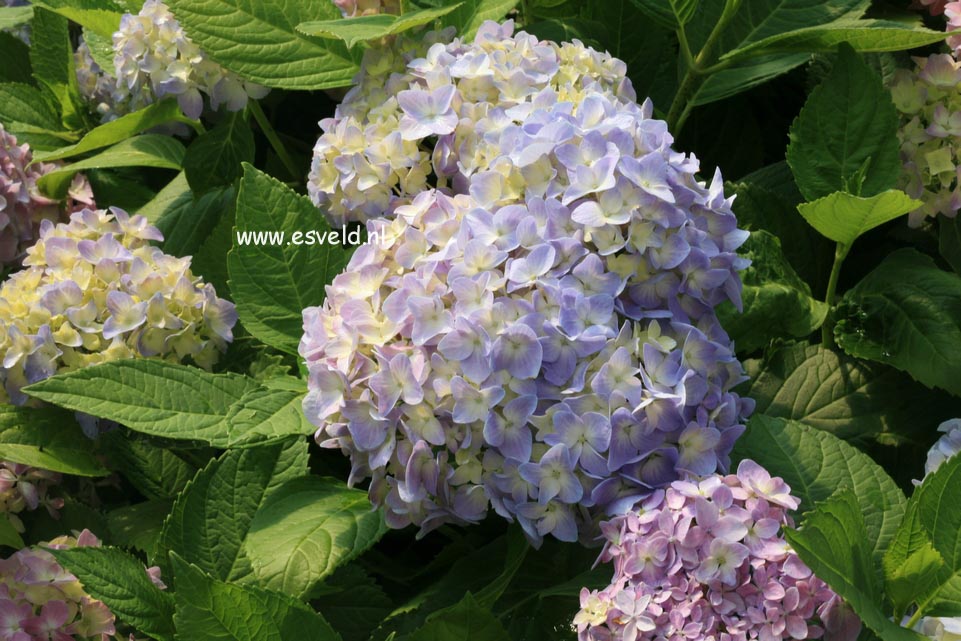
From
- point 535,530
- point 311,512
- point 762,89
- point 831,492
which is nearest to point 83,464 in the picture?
point 311,512

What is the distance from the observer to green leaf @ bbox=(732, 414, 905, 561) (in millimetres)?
1030

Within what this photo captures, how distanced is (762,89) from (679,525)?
2.89 feet

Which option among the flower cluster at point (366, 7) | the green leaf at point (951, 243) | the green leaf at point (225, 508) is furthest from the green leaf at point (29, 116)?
the green leaf at point (951, 243)

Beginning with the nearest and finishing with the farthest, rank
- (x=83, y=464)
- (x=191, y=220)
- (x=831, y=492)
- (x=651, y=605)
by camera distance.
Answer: (x=651, y=605) → (x=831, y=492) → (x=83, y=464) → (x=191, y=220)

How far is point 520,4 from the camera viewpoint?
1.58 metres

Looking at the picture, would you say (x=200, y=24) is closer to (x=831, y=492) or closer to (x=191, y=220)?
(x=191, y=220)

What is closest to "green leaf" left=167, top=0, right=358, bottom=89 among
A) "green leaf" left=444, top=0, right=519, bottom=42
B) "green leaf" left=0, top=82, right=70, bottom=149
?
"green leaf" left=444, top=0, right=519, bottom=42

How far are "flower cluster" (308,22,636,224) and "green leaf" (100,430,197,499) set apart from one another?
33 centimetres

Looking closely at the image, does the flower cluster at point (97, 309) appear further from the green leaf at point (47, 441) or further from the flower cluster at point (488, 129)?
the flower cluster at point (488, 129)

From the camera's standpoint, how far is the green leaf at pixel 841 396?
1.21 m

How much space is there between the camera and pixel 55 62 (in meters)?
1.68

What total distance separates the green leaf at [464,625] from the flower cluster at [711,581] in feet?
0.29

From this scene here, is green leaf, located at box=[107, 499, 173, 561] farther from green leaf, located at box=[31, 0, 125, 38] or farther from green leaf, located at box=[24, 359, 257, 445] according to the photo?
green leaf, located at box=[31, 0, 125, 38]

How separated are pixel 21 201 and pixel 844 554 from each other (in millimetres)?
1094
